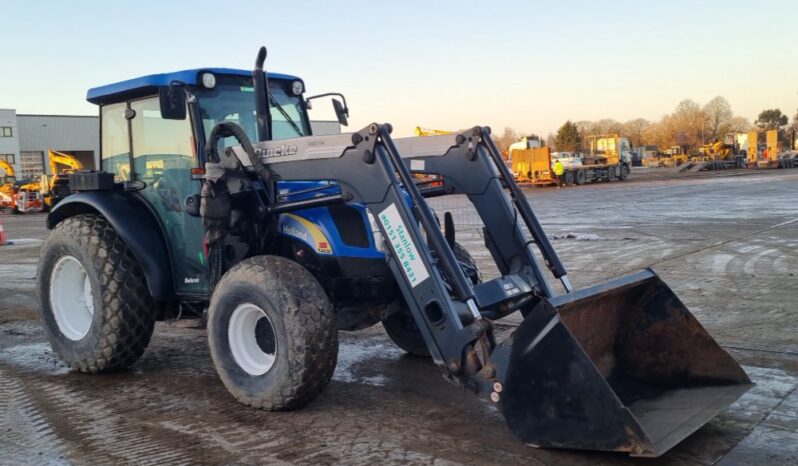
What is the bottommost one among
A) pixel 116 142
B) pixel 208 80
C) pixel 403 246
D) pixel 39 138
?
pixel 403 246

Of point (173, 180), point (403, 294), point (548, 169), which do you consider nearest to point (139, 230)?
point (173, 180)

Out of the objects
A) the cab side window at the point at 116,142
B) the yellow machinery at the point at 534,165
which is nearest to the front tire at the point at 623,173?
the yellow machinery at the point at 534,165

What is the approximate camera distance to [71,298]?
21.0 feet

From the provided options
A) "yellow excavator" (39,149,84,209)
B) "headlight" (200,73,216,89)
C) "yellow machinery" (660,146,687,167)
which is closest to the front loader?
"headlight" (200,73,216,89)

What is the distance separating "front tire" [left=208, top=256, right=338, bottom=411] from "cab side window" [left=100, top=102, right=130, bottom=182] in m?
1.88

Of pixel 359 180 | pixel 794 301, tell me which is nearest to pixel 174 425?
pixel 359 180

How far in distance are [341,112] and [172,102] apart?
1714 mm

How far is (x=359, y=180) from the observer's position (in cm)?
469

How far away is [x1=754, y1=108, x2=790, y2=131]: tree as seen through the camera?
98.3 meters

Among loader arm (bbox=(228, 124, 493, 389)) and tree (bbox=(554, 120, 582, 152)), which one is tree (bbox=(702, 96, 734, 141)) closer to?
tree (bbox=(554, 120, 582, 152))

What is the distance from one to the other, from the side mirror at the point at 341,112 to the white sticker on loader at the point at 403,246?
2143 millimetres

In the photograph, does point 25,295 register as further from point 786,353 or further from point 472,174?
point 786,353

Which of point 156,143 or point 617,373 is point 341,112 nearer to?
point 156,143

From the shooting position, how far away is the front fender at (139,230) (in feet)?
18.7
